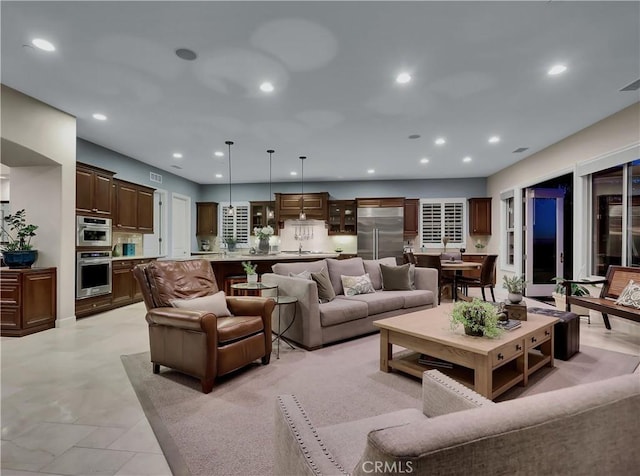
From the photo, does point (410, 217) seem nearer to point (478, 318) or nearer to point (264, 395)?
point (478, 318)

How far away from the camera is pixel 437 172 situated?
27.0 feet

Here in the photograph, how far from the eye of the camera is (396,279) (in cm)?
482

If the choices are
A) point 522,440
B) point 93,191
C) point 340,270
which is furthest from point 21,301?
point 522,440

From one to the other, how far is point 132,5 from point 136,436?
3.04 meters

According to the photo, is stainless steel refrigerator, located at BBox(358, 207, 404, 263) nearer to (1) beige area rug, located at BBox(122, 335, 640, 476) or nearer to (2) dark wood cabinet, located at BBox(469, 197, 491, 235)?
(2) dark wood cabinet, located at BBox(469, 197, 491, 235)

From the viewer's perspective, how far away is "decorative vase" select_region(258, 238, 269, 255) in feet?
21.8

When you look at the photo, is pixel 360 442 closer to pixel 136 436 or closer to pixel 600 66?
pixel 136 436

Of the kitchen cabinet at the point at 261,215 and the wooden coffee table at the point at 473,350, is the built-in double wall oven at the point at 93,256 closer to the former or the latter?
the kitchen cabinet at the point at 261,215

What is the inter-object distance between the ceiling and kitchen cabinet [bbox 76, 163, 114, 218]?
0.66 meters

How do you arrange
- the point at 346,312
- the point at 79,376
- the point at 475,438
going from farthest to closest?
the point at 346,312 → the point at 79,376 → the point at 475,438

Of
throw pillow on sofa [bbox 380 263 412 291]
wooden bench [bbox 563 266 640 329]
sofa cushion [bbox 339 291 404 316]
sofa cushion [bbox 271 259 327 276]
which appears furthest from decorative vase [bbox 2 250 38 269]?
wooden bench [bbox 563 266 640 329]

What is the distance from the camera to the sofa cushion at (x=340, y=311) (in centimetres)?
365

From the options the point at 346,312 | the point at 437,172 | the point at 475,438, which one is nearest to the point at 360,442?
the point at 475,438

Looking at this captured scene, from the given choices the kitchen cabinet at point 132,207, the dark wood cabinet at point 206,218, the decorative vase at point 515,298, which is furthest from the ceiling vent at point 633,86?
the dark wood cabinet at point 206,218
